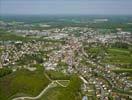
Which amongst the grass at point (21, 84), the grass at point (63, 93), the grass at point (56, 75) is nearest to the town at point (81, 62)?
the grass at point (56, 75)

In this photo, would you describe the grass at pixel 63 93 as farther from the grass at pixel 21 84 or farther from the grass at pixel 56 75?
the grass at pixel 56 75

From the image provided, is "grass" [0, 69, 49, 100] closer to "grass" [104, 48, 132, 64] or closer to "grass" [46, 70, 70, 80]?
"grass" [46, 70, 70, 80]

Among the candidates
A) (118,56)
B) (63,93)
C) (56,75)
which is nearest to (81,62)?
(118,56)

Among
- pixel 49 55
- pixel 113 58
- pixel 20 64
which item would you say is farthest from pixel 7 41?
pixel 113 58

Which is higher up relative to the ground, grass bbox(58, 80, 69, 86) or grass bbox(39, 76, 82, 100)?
grass bbox(39, 76, 82, 100)

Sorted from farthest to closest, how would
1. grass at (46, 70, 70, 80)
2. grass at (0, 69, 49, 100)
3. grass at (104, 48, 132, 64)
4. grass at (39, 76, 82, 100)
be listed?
grass at (104, 48, 132, 64) < grass at (46, 70, 70, 80) < grass at (0, 69, 49, 100) < grass at (39, 76, 82, 100)

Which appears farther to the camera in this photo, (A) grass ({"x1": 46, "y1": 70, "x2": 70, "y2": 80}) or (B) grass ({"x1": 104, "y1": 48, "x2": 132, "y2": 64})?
(B) grass ({"x1": 104, "y1": 48, "x2": 132, "y2": 64})

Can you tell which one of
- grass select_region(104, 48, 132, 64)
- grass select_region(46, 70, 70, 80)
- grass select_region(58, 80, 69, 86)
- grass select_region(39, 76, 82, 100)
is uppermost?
grass select_region(39, 76, 82, 100)

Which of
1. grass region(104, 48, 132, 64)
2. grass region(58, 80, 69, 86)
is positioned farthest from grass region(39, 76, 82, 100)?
grass region(104, 48, 132, 64)

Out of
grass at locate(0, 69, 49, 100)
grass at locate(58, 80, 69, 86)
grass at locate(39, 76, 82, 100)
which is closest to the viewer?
grass at locate(39, 76, 82, 100)
